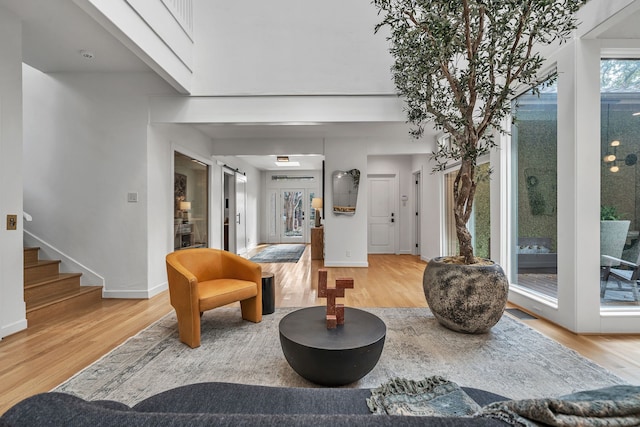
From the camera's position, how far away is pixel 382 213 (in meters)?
7.88

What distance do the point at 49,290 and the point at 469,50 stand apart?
16.1 feet

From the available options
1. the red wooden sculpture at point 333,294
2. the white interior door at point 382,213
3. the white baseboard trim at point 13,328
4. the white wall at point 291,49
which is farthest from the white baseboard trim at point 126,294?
the white interior door at point 382,213

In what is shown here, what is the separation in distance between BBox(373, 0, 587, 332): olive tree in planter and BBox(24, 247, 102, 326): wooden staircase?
3863 mm

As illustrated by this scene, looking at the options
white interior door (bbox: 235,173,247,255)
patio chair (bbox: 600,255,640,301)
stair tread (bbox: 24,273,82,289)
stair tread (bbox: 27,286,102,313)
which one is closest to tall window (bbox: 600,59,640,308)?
patio chair (bbox: 600,255,640,301)

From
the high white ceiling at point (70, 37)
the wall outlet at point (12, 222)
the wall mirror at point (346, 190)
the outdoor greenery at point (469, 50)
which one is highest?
the high white ceiling at point (70, 37)

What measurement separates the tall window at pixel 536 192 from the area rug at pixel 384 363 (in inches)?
33.1

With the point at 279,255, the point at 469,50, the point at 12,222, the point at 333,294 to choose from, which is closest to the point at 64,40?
the point at 12,222

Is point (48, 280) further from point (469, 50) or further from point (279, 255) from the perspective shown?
point (469, 50)

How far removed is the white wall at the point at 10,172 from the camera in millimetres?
2605

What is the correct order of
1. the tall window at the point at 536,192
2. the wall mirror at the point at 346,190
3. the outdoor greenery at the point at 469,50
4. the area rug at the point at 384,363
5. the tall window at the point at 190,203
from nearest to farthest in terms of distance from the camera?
the area rug at the point at 384,363 → the outdoor greenery at the point at 469,50 → the tall window at the point at 536,192 → the tall window at the point at 190,203 → the wall mirror at the point at 346,190

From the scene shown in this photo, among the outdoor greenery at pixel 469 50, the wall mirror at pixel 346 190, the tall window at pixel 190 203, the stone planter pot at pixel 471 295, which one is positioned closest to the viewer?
the outdoor greenery at pixel 469 50

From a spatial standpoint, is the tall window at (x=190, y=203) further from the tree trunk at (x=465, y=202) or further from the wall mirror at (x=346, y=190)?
the tree trunk at (x=465, y=202)

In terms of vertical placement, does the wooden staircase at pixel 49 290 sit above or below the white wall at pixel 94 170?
below

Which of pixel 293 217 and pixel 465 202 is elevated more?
pixel 465 202
